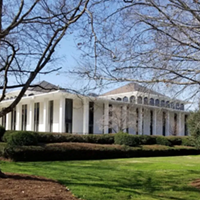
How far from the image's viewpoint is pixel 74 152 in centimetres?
1977

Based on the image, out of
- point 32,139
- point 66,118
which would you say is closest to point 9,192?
point 32,139

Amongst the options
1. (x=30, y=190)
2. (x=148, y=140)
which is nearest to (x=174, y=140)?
(x=148, y=140)

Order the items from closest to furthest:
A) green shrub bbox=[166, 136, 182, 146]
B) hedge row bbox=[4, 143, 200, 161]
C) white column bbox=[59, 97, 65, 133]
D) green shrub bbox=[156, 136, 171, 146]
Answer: hedge row bbox=[4, 143, 200, 161]
green shrub bbox=[156, 136, 171, 146]
green shrub bbox=[166, 136, 182, 146]
white column bbox=[59, 97, 65, 133]

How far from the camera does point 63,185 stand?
851 centimetres

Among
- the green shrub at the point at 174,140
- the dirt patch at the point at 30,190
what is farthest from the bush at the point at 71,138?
the dirt patch at the point at 30,190

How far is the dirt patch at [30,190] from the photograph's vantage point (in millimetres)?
6654

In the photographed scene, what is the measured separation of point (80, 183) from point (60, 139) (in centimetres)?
1495

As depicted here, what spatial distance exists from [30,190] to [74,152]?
41.4 feet

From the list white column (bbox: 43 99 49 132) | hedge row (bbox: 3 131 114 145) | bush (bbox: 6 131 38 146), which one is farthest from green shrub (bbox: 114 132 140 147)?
white column (bbox: 43 99 49 132)

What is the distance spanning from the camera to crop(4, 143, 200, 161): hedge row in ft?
54.9

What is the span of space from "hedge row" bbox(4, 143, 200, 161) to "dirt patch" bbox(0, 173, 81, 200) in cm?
829

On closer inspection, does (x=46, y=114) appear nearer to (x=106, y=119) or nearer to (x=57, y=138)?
(x=106, y=119)

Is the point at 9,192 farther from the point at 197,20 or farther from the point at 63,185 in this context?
the point at 197,20

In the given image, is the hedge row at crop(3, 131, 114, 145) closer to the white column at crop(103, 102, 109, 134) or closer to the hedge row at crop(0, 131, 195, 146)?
the hedge row at crop(0, 131, 195, 146)
